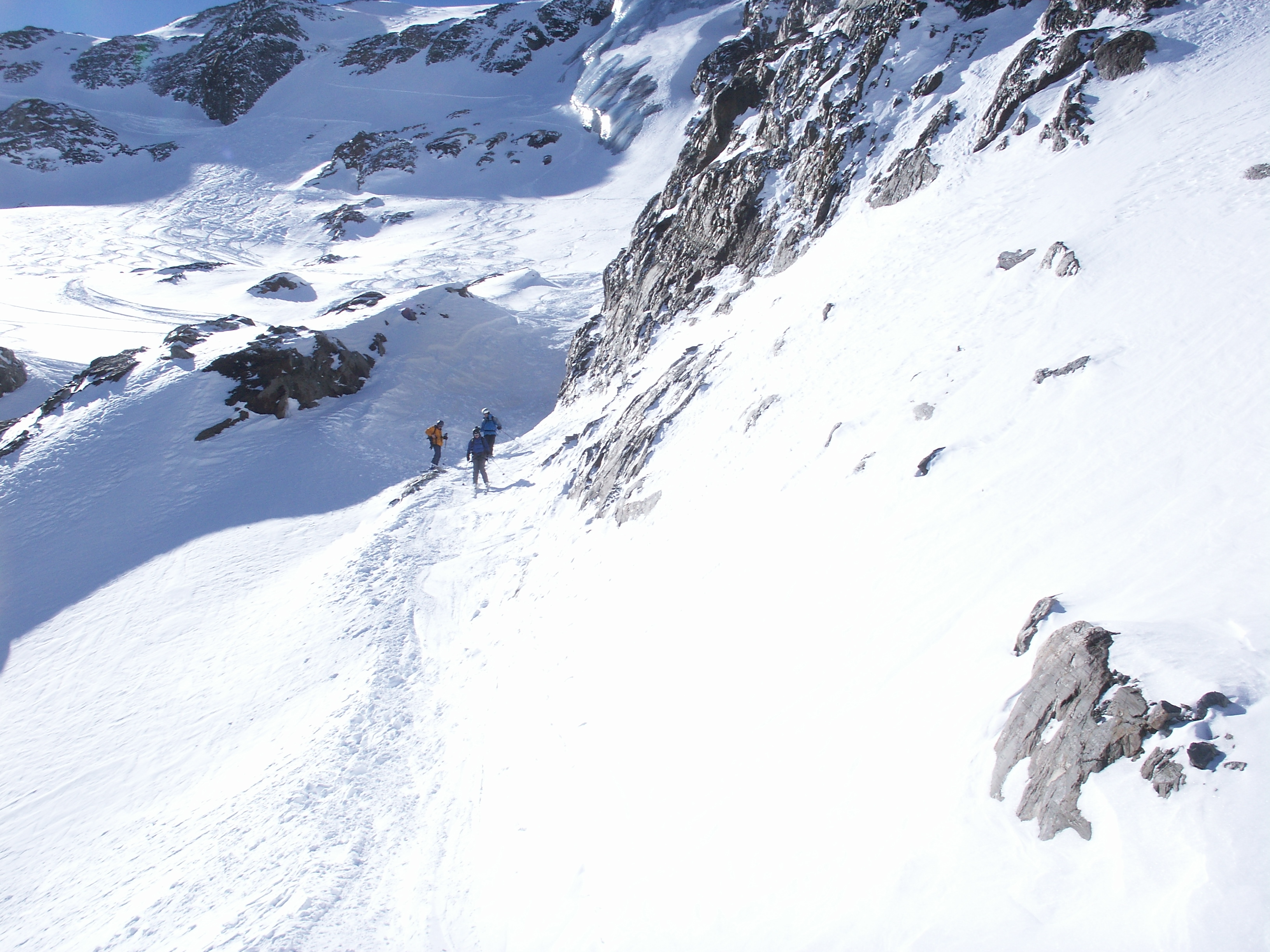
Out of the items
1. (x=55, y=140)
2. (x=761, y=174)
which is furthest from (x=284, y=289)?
(x=55, y=140)

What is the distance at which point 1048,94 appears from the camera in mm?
11883

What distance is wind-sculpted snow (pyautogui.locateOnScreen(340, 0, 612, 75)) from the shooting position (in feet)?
252

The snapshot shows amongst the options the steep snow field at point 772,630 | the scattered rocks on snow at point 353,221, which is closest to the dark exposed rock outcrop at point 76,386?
the steep snow field at point 772,630

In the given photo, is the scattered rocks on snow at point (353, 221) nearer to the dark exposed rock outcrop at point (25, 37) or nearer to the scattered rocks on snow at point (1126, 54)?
the scattered rocks on snow at point (1126, 54)

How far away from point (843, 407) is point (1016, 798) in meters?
5.41

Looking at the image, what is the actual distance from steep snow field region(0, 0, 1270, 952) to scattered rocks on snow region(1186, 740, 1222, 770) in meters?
0.05

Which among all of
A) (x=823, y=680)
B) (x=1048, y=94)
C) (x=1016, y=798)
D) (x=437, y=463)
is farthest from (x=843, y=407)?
(x=437, y=463)

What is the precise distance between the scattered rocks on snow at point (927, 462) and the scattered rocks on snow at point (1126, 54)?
32.5ft

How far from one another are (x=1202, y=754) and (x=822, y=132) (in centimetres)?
1684

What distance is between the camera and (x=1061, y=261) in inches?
301

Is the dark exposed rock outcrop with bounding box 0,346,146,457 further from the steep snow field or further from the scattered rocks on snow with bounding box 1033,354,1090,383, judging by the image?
the scattered rocks on snow with bounding box 1033,354,1090,383

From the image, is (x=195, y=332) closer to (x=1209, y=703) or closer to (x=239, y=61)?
(x=1209, y=703)

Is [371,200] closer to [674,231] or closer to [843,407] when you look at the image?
[674,231]

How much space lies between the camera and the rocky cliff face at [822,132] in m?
12.4
